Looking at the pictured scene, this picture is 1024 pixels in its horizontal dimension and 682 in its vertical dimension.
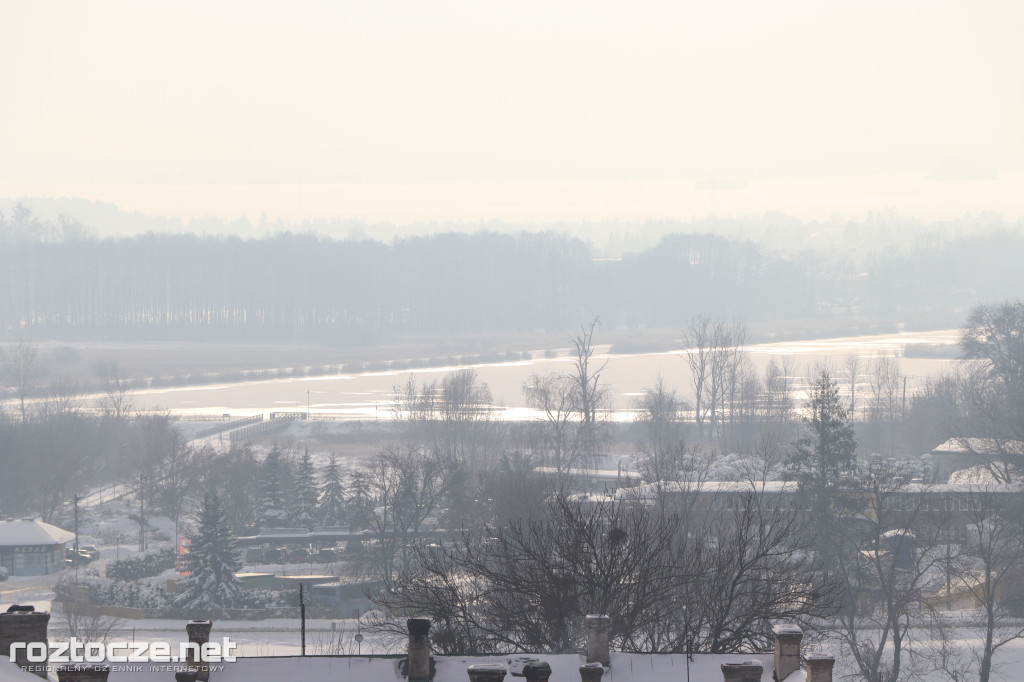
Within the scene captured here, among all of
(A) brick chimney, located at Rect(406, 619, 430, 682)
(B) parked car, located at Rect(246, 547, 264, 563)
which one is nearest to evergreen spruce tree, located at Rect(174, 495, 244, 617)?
(B) parked car, located at Rect(246, 547, 264, 563)

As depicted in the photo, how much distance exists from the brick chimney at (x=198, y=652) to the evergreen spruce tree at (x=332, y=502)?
27104 mm

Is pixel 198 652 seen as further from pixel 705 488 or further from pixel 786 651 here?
pixel 705 488

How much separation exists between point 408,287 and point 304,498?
296 feet

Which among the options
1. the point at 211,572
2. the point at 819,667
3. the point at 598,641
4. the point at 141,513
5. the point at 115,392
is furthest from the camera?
the point at 115,392

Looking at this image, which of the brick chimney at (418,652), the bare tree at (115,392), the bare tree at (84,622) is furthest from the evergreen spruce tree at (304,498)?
the brick chimney at (418,652)

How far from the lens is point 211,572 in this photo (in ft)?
102

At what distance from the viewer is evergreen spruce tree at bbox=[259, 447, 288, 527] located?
3866cm

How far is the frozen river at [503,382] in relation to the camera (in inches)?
2579

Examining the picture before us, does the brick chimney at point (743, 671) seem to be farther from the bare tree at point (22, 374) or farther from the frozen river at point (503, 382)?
the bare tree at point (22, 374)

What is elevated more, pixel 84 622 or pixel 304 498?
pixel 304 498

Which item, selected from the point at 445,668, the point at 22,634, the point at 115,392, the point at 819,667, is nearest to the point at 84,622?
the point at 22,634

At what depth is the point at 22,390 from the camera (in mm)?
68125

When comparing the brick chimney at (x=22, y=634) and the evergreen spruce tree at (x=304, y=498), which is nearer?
the brick chimney at (x=22, y=634)

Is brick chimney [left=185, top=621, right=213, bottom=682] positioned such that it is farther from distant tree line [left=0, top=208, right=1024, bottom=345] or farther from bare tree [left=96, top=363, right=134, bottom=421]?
distant tree line [left=0, top=208, right=1024, bottom=345]
